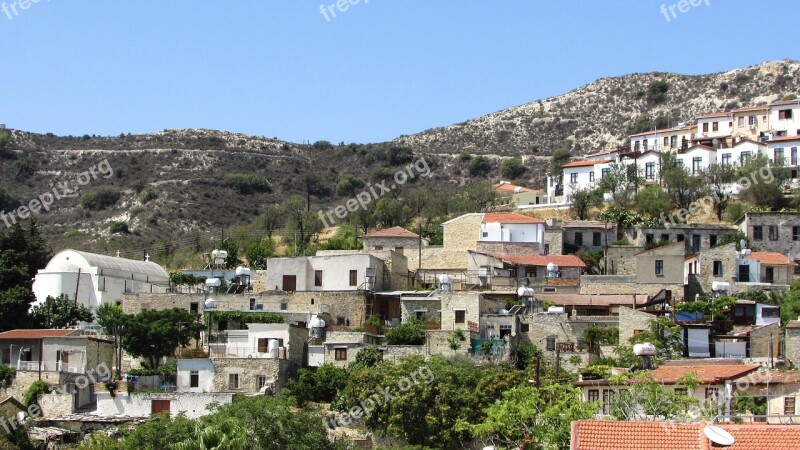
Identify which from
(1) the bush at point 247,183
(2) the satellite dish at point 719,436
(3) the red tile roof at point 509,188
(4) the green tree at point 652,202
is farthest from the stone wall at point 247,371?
(1) the bush at point 247,183

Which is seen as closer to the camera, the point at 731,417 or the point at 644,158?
the point at 731,417

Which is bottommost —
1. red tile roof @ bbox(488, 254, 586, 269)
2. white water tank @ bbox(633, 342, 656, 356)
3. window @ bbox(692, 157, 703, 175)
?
white water tank @ bbox(633, 342, 656, 356)

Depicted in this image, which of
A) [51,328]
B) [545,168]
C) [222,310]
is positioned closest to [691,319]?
[222,310]

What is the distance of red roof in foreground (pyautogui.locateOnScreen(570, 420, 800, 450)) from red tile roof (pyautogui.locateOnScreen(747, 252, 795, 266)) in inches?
1657

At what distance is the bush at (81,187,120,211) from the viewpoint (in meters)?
121

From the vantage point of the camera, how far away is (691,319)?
62219 millimetres

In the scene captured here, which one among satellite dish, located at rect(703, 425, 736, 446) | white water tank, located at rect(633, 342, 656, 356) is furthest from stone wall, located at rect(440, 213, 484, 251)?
satellite dish, located at rect(703, 425, 736, 446)

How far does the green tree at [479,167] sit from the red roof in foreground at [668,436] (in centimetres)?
10415

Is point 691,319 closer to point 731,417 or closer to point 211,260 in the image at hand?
point 731,417

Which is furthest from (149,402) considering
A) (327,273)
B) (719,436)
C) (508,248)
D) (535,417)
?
(719,436)

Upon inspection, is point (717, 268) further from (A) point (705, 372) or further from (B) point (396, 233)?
(A) point (705, 372)

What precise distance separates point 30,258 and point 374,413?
26436mm

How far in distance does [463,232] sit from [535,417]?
34.9m

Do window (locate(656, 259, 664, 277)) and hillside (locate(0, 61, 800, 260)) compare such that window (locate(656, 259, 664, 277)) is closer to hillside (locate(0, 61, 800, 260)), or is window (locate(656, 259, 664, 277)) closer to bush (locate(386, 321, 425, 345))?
bush (locate(386, 321, 425, 345))
